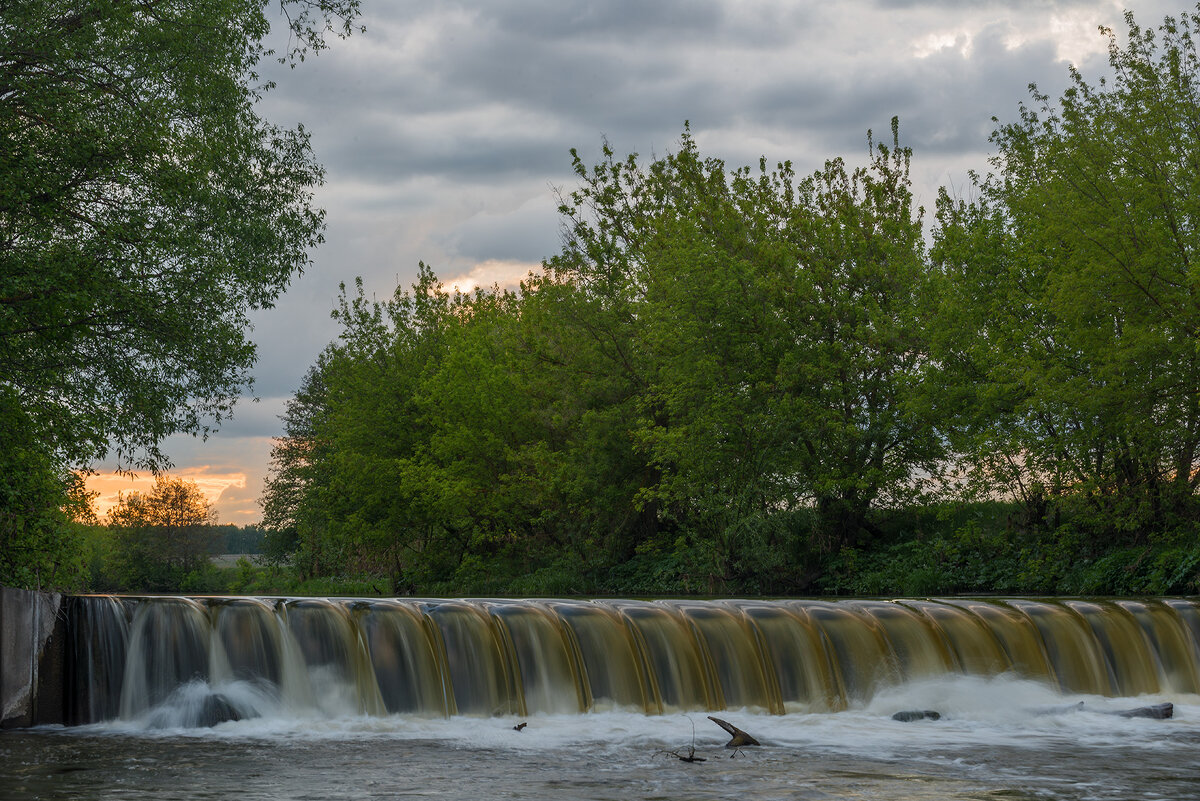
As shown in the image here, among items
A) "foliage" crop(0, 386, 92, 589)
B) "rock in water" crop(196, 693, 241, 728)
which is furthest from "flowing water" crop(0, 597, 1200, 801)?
"foliage" crop(0, 386, 92, 589)

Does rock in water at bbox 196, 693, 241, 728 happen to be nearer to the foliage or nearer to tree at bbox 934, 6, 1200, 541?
the foliage

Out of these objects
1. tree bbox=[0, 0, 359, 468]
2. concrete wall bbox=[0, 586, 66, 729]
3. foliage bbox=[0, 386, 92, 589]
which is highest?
tree bbox=[0, 0, 359, 468]

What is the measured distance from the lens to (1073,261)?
2652 centimetres

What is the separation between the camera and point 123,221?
61.2 feet

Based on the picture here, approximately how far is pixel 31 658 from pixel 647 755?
778 cm

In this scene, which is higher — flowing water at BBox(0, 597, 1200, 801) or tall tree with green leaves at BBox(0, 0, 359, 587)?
tall tree with green leaves at BBox(0, 0, 359, 587)

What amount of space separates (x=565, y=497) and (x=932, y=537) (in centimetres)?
1447

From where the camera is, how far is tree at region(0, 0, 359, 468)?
16.6 metres

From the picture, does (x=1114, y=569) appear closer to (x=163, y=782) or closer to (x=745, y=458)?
(x=745, y=458)

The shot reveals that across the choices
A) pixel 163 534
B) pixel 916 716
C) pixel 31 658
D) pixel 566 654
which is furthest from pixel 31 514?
pixel 163 534

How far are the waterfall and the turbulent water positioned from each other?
37 centimetres

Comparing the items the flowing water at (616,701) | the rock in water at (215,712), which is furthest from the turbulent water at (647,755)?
the rock in water at (215,712)

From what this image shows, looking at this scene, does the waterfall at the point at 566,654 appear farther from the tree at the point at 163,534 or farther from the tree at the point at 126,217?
the tree at the point at 163,534

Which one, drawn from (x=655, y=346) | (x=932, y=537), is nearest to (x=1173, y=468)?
(x=932, y=537)
